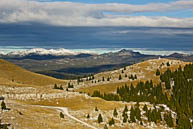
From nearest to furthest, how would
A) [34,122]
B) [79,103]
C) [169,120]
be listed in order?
1. [34,122]
2. [169,120]
3. [79,103]

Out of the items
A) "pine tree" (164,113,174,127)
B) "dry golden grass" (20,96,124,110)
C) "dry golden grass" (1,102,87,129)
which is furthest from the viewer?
"dry golden grass" (20,96,124,110)

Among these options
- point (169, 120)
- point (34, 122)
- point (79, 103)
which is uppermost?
point (34, 122)

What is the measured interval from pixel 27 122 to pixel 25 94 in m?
63.0

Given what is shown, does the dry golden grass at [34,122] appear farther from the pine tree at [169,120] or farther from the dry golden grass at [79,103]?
the pine tree at [169,120]

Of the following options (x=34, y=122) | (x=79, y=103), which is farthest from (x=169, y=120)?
(x=34, y=122)

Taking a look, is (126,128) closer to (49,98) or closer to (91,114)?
(91,114)

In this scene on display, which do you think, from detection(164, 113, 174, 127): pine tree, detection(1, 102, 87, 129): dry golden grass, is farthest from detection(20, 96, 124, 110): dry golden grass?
detection(1, 102, 87, 129): dry golden grass

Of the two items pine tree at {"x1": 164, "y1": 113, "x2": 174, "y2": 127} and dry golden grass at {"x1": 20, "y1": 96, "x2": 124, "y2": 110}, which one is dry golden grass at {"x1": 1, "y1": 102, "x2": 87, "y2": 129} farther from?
pine tree at {"x1": 164, "y1": 113, "x2": 174, "y2": 127}

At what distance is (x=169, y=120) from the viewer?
112375 millimetres

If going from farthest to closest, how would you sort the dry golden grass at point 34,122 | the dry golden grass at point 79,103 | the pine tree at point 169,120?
the dry golden grass at point 79,103, the pine tree at point 169,120, the dry golden grass at point 34,122

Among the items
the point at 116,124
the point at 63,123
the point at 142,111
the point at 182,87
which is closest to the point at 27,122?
the point at 63,123

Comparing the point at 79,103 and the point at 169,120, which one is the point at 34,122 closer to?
the point at 79,103

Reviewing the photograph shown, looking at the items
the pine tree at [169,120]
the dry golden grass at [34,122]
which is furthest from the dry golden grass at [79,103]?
the dry golden grass at [34,122]

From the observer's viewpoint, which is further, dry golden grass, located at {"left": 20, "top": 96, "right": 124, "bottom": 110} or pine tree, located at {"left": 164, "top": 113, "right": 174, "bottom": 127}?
dry golden grass, located at {"left": 20, "top": 96, "right": 124, "bottom": 110}
